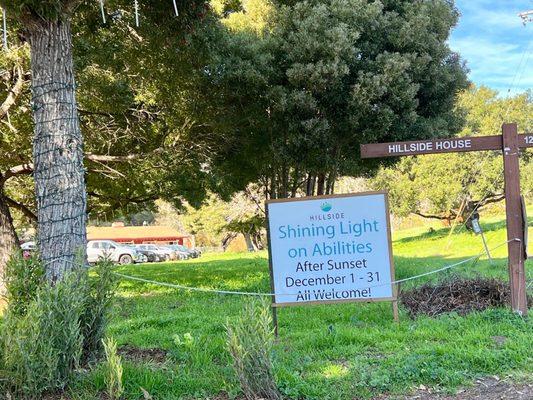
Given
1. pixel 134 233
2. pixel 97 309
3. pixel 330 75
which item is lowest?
pixel 134 233

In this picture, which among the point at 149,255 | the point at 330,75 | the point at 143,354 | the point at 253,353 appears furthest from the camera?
the point at 149,255

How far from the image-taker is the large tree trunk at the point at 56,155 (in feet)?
15.9

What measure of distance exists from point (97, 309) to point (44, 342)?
717 millimetres

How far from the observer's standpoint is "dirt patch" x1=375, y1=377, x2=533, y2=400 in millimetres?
4109

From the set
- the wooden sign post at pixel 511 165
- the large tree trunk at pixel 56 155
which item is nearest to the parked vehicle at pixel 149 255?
the wooden sign post at pixel 511 165

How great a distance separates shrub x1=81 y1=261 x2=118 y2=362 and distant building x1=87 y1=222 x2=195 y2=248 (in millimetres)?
52472

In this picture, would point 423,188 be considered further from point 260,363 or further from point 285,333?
point 260,363

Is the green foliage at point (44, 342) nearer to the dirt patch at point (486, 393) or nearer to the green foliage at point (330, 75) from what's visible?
the dirt patch at point (486, 393)

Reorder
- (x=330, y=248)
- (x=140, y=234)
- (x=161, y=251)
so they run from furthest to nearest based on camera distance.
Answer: (x=140, y=234), (x=161, y=251), (x=330, y=248)

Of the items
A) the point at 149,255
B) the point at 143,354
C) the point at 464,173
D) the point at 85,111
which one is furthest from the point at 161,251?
the point at 143,354

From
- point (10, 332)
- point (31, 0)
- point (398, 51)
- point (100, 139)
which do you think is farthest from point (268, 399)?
point (100, 139)

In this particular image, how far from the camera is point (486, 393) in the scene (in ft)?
13.8

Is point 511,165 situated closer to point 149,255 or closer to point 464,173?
point 464,173

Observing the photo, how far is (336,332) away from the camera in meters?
5.96
